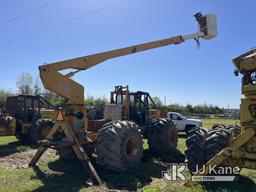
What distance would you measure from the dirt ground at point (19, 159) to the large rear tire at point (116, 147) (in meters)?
2.91

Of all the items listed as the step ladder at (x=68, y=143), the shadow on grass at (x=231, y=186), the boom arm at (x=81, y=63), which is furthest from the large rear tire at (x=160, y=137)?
the shadow on grass at (x=231, y=186)

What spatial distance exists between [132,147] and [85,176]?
1.72 m

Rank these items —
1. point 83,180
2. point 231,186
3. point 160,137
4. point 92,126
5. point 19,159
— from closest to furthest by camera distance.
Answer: point 231,186 → point 83,180 → point 92,126 → point 19,159 → point 160,137

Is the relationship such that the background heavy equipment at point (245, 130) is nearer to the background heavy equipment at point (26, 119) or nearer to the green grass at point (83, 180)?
→ the green grass at point (83, 180)

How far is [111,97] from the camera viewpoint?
13625 millimetres

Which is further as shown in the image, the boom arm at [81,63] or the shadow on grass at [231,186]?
the boom arm at [81,63]

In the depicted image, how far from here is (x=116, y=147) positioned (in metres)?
8.91

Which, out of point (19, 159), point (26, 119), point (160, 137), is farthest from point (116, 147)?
point (26, 119)

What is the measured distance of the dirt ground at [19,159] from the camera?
10.7 meters

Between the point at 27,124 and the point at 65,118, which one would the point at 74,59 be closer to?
the point at 65,118

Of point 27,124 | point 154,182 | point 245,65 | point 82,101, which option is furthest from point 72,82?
point 27,124

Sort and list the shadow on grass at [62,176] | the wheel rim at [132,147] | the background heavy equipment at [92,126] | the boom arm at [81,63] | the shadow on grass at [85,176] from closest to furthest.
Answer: the shadow on grass at [62,176]
the shadow on grass at [85,176]
the background heavy equipment at [92,126]
the boom arm at [81,63]
the wheel rim at [132,147]

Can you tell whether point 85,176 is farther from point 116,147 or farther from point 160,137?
point 160,137

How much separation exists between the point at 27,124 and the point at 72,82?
8145 millimetres
